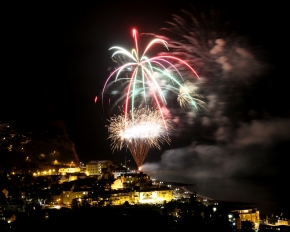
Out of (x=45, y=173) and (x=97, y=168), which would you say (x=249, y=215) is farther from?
(x=45, y=173)

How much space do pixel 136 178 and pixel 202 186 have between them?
8166 mm

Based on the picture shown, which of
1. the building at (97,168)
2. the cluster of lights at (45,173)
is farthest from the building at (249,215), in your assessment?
the cluster of lights at (45,173)

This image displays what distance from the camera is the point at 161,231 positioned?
7703 millimetres

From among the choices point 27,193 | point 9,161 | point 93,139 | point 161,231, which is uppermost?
point 93,139

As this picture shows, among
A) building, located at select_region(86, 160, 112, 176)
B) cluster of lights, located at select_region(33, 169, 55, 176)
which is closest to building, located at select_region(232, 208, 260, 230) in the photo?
building, located at select_region(86, 160, 112, 176)

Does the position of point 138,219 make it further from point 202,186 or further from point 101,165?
point 202,186

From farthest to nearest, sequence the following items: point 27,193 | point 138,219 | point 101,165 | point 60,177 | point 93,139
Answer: point 93,139 < point 101,165 < point 60,177 < point 27,193 < point 138,219

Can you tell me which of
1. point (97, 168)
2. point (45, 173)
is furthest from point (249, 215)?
point (45, 173)

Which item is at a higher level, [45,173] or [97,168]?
[97,168]

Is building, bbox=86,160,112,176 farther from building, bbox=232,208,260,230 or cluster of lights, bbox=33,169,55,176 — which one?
building, bbox=232,208,260,230

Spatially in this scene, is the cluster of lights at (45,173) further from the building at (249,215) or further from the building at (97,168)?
the building at (249,215)

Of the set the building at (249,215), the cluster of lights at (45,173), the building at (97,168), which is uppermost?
the building at (97,168)

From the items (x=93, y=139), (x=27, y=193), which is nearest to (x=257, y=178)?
(x=93, y=139)

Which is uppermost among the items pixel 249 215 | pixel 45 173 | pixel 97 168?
pixel 97 168
